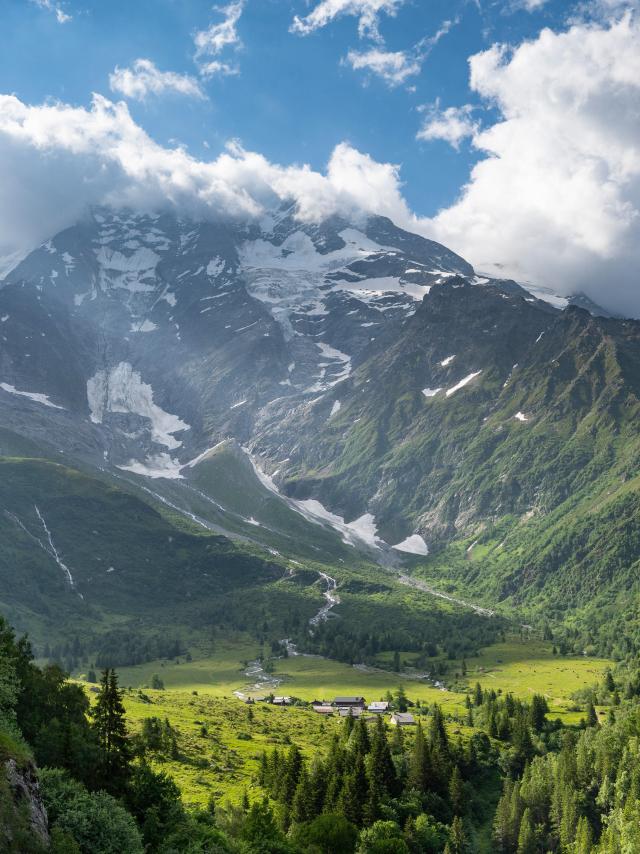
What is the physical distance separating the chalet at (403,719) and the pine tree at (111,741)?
11170cm

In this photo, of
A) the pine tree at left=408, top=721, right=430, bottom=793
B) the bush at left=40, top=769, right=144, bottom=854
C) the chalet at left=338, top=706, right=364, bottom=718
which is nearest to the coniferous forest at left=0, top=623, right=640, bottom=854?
the bush at left=40, top=769, right=144, bottom=854

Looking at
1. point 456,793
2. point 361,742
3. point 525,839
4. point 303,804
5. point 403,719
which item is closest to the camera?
point 303,804

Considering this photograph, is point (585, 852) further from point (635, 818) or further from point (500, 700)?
point (500, 700)

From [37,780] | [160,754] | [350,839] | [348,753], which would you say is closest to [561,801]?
[348,753]

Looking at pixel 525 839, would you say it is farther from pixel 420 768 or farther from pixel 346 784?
pixel 346 784

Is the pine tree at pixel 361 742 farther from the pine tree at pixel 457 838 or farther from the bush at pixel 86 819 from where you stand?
the bush at pixel 86 819

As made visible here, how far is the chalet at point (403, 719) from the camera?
172 m

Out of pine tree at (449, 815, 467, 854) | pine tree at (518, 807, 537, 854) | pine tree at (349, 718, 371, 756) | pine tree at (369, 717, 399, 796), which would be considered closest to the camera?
pine tree at (369, 717, 399, 796)

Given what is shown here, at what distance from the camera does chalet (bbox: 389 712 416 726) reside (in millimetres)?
171500

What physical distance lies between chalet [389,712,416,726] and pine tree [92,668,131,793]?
366 ft

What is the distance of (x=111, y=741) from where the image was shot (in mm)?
68875

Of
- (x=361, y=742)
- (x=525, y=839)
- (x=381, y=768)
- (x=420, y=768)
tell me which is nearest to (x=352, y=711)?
(x=420, y=768)

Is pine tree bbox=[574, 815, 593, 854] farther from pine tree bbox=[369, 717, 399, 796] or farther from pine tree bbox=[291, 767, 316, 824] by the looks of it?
pine tree bbox=[291, 767, 316, 824]

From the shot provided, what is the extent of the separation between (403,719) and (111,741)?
11805 centimetres
